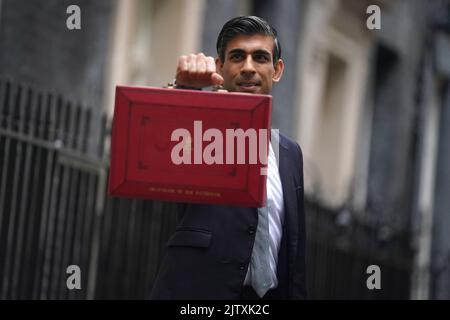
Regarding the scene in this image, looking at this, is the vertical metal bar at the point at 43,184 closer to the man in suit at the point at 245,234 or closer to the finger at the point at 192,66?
the man in suit at the point at 245,234

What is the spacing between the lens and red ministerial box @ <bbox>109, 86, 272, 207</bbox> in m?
5.23

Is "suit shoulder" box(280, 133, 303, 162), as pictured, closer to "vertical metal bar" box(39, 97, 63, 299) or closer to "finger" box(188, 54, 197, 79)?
"finger" box(188, 54, 197, 79)

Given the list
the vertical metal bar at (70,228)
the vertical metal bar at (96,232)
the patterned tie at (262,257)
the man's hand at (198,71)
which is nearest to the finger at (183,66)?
the man's hand at (198,71)

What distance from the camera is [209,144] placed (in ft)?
17.3

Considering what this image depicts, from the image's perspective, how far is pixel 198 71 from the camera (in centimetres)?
527

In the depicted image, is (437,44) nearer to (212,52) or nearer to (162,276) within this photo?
(212,52)

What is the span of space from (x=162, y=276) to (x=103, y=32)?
8612 millimetres

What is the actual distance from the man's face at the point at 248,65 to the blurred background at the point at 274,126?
3.60 meters

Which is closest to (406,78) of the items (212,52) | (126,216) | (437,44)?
(437,44)

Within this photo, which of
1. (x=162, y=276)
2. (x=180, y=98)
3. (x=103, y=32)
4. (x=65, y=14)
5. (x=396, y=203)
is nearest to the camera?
(x=180, y=98)

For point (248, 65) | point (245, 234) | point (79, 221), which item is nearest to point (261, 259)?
point (245, 234)
